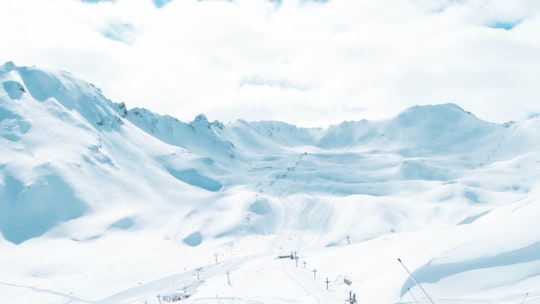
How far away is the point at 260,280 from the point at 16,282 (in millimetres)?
61653

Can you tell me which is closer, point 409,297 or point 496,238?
point 409,297

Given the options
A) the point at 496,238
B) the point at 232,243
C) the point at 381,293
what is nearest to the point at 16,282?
the point at 232,243

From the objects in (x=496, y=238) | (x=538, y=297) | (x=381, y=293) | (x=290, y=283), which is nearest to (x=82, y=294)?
(x=290, y=283)

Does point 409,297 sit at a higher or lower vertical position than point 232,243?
lower

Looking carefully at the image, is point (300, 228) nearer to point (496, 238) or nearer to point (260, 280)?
point (260, 280)

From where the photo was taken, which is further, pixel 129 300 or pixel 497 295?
pixel 129 300

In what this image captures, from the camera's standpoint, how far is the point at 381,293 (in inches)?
3123

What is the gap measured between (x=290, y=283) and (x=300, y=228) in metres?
90.6

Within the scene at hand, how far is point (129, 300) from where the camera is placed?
4766 inches

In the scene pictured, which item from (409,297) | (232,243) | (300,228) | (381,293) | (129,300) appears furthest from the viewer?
(300,228)

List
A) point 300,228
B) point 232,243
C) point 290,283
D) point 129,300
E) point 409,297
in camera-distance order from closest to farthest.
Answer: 1. point 409,297
2. point 290,283
3. point 129,300
4. point 232,243
5. point 300,228

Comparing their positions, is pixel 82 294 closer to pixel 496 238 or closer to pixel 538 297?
pixel 496 238

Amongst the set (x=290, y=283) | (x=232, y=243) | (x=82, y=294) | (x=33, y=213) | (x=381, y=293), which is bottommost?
(x=381, y=293)

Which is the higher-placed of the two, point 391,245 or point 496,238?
point 391,245
